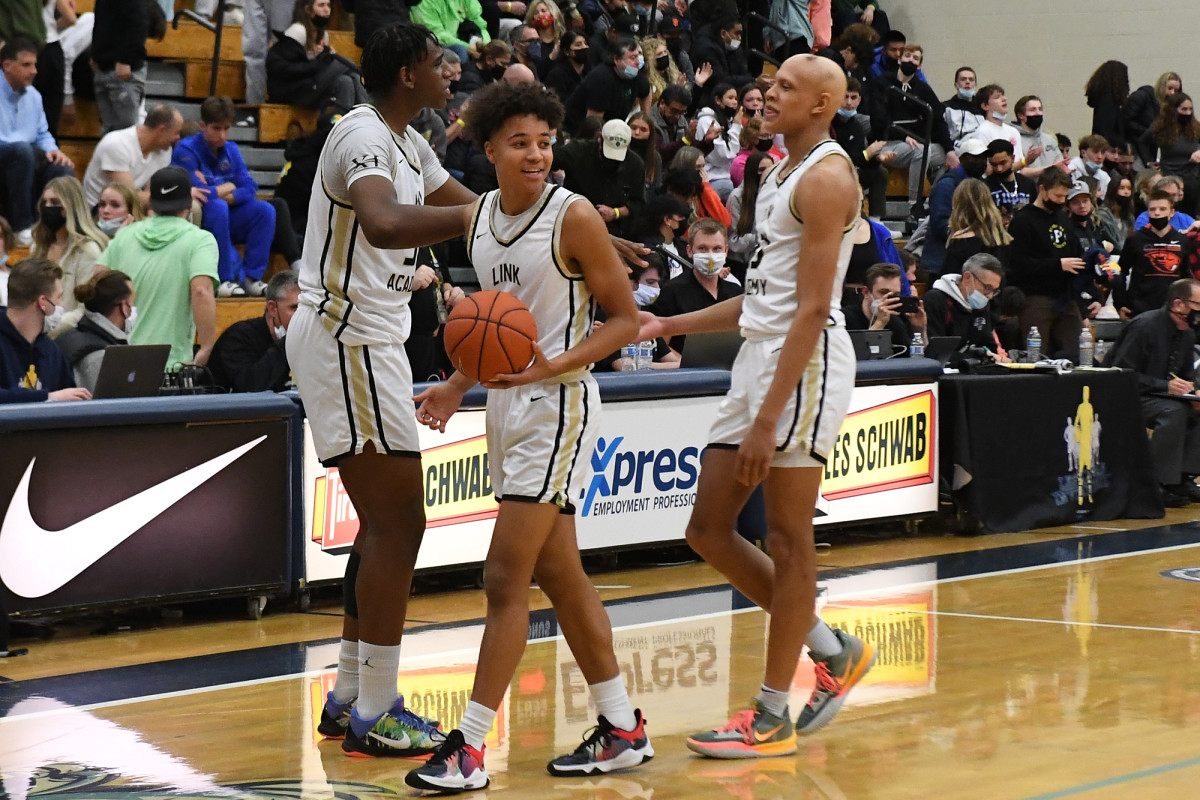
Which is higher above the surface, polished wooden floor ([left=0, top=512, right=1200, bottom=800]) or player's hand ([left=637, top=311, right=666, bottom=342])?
player's hand ([left=637, top=311, right=666, bottom=342])

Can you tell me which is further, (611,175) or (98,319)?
(611,175)

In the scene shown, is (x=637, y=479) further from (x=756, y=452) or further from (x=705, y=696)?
(x=756, y=452)

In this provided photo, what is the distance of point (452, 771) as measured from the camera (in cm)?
429

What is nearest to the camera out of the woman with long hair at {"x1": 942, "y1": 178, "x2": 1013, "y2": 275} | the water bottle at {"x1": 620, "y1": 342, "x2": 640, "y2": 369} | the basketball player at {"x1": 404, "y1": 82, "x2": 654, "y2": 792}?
the basketball player at {"x1": 404, "y1": 82, "x2": 654, "y2": 792}

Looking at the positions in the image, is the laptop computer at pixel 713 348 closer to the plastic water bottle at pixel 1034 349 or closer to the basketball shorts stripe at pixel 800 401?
the plastic water bottle at pixel 1034 349

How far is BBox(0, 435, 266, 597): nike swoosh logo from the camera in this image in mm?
6586

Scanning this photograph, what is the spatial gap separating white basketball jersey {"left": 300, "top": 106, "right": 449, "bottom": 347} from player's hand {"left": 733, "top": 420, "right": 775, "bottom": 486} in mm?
A: 1079

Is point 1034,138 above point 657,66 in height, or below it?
below

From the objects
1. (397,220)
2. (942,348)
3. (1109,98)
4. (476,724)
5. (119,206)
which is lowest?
(476,724)

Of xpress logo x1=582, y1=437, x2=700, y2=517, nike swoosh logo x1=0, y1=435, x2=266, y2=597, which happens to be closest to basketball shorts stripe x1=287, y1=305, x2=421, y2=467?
nike swoosh logo x1=0, y1=435, x2=266, y2=597

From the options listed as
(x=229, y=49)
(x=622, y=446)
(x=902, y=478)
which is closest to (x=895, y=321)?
(x=902, y=478)

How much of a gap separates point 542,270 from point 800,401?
872 mm

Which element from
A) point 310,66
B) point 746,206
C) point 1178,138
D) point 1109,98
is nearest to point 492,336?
point 746,206

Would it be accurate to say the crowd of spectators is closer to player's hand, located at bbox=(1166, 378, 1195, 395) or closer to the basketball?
player's hand, located at bbox=(1166, 378, 1195, 395)
